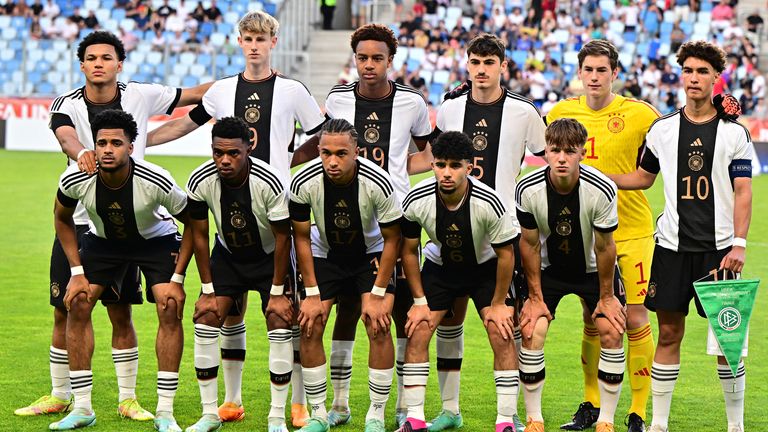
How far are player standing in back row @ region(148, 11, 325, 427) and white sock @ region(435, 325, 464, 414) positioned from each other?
835 mm

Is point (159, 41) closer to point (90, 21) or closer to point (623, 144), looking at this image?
point (90, 21)

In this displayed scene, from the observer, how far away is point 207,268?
6.69 meters

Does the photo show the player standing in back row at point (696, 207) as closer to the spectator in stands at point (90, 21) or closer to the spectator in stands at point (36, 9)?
the spectator in stands at point (90, 21)

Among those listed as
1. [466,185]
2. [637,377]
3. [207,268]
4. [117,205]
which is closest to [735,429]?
[637,377]

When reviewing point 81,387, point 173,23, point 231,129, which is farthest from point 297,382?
point 173,23

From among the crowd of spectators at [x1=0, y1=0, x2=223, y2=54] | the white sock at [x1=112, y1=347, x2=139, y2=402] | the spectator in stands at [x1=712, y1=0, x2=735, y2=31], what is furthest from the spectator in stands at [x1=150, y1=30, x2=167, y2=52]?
the white sock at [x1=112, y1=347, x2=139, y2=402]

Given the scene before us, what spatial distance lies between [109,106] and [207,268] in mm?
1209

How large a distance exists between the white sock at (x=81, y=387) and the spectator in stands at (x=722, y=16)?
24.8 m

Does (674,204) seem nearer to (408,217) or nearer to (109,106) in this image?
(408,217)

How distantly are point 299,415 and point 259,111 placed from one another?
1823 mm

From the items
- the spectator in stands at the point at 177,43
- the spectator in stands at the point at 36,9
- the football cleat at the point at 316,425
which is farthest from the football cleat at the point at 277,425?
the spectator in stands at the point at 36,9

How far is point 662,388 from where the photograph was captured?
651 cm

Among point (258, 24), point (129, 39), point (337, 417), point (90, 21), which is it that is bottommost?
point (337, 417)

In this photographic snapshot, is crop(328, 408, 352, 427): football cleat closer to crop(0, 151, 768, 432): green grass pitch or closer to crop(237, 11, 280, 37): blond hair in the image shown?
crop(0, 151, 768, 432): green grass pitch
